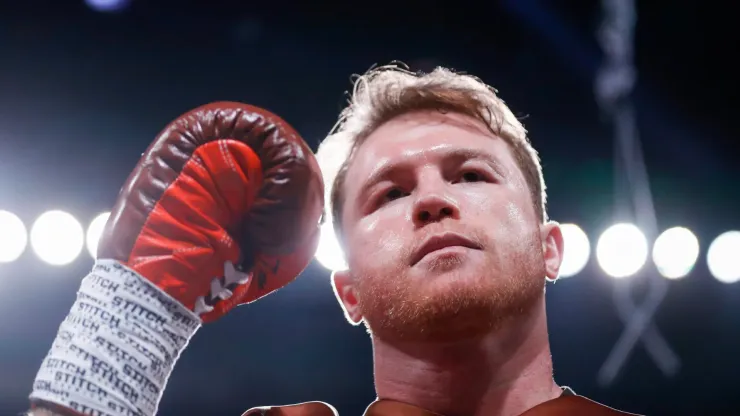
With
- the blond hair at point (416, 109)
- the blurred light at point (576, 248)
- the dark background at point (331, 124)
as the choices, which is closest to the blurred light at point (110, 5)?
the dark background at point (331, 124)

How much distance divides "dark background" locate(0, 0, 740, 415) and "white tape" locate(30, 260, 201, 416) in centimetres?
271

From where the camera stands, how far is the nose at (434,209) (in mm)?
1198

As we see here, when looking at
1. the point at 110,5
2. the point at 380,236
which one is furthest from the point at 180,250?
the point at 110,5

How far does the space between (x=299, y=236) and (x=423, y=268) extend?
241 mm

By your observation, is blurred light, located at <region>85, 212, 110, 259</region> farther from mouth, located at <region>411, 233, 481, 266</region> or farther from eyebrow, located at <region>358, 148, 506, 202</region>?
mouth, located at <region>411, 233, 481, 266</region>

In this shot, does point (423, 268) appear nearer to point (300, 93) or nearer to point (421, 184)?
point (421, 184)

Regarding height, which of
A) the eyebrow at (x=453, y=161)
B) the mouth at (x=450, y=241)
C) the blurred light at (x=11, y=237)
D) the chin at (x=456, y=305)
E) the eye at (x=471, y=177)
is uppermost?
the blurred light at (x=11, y=237)

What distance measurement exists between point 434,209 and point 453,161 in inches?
5.5

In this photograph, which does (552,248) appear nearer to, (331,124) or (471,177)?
(471,177)

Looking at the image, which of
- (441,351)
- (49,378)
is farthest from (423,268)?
(49,378)

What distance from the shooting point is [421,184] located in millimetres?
1269

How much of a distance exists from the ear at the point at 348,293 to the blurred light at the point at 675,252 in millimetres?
2880

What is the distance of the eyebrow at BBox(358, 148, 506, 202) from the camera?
1.29 m

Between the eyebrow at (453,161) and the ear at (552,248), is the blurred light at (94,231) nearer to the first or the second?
the eyebrow at (453,161)
